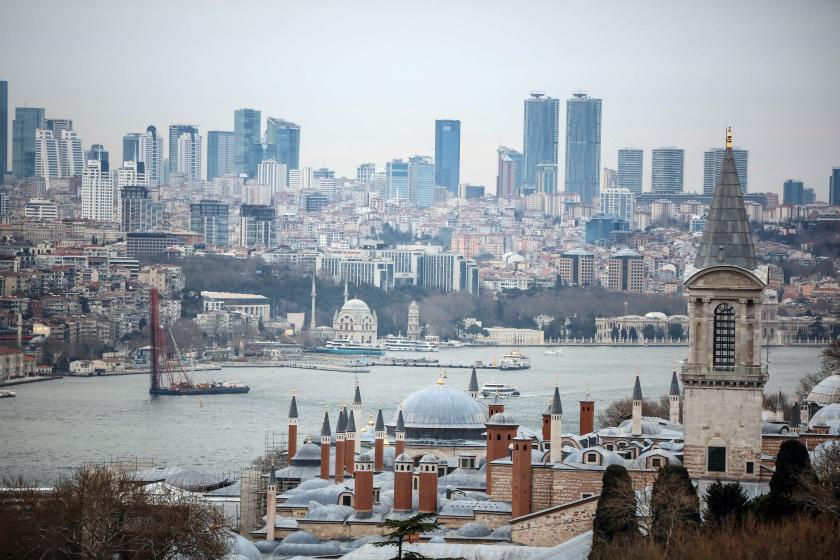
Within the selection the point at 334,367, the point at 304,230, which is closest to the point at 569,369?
the point at 334,367

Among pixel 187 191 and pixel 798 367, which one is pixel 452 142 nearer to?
pixel 187 191

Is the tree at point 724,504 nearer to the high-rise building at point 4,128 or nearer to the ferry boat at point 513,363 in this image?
the ferry boat at point 513,363

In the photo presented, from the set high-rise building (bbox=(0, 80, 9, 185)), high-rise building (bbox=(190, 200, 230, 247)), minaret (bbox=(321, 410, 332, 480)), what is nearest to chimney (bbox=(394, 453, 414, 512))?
minaret (bbox=(321, 410, 332, 480))

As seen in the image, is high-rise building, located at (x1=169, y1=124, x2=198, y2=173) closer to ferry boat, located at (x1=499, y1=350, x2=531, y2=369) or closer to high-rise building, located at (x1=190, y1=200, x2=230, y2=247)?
high-rise building, located at (x1=190, y1=200, x2=230, y2=247)

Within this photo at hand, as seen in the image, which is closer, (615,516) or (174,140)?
(615,516)

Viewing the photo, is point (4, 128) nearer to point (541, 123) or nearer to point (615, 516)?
point (541, 123)

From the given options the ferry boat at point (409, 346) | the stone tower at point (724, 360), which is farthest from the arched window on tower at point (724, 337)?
the ferry boat at point (409, 346)

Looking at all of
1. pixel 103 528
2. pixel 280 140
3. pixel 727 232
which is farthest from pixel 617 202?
pixel 103 528
